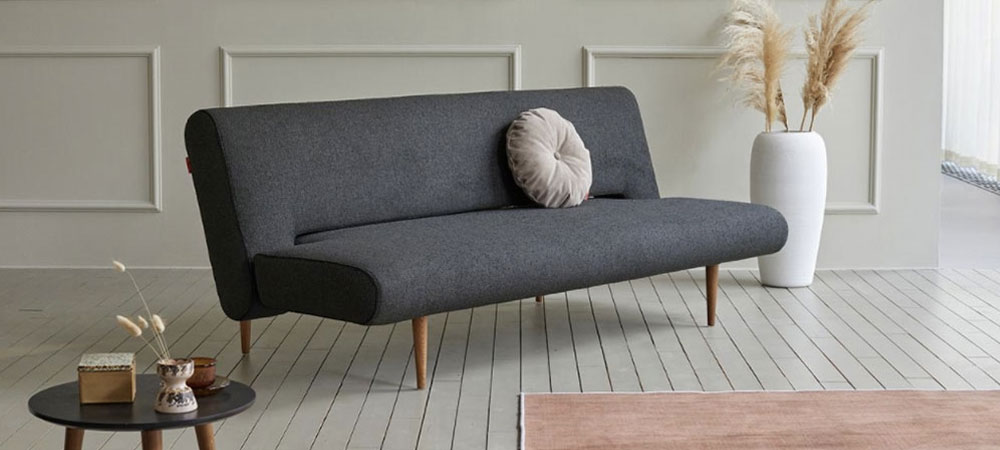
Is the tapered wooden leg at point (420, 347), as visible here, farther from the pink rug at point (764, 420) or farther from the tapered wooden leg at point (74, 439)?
the tapered wooden leg at point (74, 439)

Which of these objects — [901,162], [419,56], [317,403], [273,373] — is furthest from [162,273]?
[901,162]

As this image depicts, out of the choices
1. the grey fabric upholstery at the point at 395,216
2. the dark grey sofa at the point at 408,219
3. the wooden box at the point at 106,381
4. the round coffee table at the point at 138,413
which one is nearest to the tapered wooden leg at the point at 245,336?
the dark grey sofa at the point at 408,219

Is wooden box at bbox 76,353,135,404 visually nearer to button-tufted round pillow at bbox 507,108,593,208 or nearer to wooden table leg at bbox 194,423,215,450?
wooden table leg at bbox 194,423,215,450

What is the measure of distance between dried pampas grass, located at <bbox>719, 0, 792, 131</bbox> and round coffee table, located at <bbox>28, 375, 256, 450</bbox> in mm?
2961

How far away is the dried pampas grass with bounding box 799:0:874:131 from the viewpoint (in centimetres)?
480

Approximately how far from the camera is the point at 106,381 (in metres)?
2.22

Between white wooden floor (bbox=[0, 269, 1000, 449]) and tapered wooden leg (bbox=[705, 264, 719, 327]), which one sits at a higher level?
tapered wooden leg (bbox=[705, 264, 719, 327])

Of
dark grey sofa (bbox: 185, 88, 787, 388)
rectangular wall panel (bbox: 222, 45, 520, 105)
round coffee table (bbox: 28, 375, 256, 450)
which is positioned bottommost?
round coffee table (bbox: 28, 375, 256, 450)

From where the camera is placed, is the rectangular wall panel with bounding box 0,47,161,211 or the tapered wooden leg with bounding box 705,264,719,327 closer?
the tapered wooden leg with bounding box 705,264,719,327

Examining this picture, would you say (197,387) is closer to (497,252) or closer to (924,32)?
(497,252)

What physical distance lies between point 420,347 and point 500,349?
54 centimetres

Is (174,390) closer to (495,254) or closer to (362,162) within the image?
(495,254)

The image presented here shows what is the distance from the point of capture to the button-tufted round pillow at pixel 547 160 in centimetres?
407

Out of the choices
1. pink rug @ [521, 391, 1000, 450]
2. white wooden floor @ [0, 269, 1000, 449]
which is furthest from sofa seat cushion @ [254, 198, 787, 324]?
pink rug @ [521, 391, 1000, 450]
